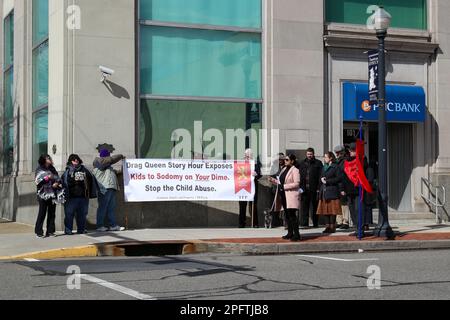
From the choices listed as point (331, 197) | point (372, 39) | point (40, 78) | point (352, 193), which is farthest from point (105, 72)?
point (372, 39)

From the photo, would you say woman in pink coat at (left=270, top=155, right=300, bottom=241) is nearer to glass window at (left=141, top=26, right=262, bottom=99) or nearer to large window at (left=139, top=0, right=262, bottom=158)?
large window at (left=139, top=0, right=262, bottom=158)

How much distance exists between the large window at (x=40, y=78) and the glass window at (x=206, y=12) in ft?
10.4

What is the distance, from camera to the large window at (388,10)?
18.7 m

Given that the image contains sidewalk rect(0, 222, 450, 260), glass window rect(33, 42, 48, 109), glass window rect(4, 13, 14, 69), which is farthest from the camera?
glass window rect(4, 13, 14, 69)

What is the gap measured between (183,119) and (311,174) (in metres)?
3.44


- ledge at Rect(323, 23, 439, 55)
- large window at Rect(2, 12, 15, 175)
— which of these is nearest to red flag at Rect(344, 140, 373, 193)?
ledge at Rect(323, 23, 439, 55)

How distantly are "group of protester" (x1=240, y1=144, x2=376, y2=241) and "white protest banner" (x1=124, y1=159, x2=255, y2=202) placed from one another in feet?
1.46

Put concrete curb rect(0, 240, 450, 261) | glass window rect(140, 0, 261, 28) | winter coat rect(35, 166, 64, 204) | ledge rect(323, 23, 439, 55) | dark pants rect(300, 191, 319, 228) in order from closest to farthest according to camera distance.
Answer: concrete curb rect(0, 240, 450, 261)
winter coat rect(35, 166, 64, 204)
dark pants rect(300, 191, 319, 228)
glass window rect(140, 0, 261, 28)
ledge rect(323, 23, 439, 55)

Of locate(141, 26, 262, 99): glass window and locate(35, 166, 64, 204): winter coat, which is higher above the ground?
locate(141, 26, 262, 99): glass window

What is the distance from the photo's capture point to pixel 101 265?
35.8 ft

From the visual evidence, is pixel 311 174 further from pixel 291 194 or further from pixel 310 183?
pixel 291 194

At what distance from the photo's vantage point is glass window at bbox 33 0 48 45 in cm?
1869

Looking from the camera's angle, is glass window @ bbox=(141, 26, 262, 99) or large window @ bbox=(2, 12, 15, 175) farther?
large window @ bbox=(2, 12, 15, 175)

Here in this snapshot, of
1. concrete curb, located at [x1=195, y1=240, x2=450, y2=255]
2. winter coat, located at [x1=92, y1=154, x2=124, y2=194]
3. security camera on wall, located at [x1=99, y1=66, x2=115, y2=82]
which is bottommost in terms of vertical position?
concrete curb, located at [x1=195, y1=240, x2=450, y2=255]
